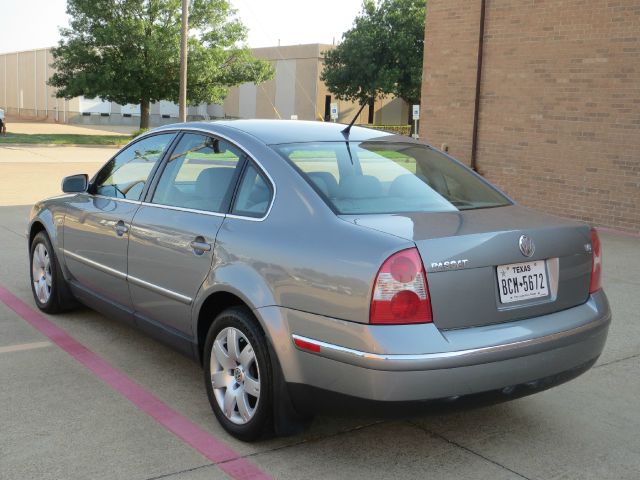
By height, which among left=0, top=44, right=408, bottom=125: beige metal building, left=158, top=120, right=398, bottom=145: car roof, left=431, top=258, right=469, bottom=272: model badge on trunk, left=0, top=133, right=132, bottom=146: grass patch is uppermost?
left=0, top=44, right=408, bottom=125: beige metal building

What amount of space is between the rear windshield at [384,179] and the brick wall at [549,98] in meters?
7.82

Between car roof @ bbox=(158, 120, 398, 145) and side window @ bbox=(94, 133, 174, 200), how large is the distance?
0.23 meters

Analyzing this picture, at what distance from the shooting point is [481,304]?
338 cm

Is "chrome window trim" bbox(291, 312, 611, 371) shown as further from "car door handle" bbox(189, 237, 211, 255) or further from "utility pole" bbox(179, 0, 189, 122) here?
"utility pole" bbox(179, 0, 189, 122)

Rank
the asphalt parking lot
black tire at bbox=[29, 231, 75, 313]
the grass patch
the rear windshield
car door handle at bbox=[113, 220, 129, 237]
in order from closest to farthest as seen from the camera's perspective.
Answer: the asphalt parking lot → the rear windshield → car door handle at bbox=[113, 220, 129, 237] → black tire at bbox=[29, 231, 75, 313] → the grass patch

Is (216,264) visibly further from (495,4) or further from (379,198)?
(495,4)

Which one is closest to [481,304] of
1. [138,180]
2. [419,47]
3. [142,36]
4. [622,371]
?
[622,371]

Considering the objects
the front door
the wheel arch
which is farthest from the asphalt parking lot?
the front door

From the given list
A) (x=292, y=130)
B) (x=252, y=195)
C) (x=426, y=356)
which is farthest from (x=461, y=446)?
(x=292, y=130)

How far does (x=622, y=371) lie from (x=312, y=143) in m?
2.63

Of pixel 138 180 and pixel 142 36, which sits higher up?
pixel 142 36

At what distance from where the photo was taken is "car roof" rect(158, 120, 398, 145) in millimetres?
4248

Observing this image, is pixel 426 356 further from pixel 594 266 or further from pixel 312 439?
pixel 594 266

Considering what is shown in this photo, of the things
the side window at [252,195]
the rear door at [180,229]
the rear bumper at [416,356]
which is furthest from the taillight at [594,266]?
the rear door at [180,229]
